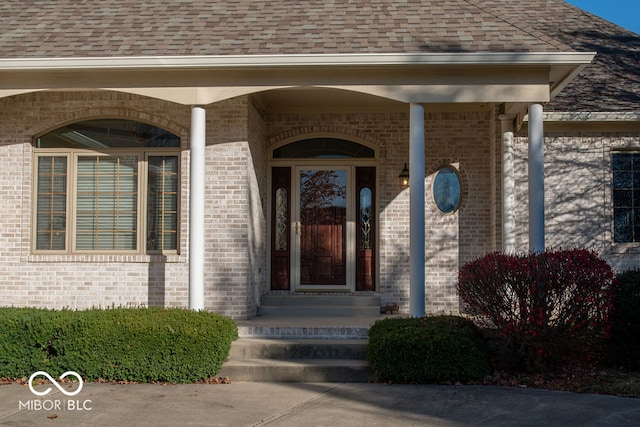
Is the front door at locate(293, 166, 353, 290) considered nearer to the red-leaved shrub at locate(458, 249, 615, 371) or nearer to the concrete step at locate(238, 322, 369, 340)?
the concrete step at locate(238, 322, 369, 340)

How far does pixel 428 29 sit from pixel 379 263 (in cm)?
366

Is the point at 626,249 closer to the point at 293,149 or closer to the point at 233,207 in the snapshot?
the point at 293,149

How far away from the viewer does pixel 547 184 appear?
11.1 m

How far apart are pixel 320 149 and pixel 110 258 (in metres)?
3.69

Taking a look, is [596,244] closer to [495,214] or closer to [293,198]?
[495,214]

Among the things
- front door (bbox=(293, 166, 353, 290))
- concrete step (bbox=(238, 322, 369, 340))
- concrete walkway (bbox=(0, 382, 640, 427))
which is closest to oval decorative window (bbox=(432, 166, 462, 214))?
front door (bbox=(293, 166, 353, 290))

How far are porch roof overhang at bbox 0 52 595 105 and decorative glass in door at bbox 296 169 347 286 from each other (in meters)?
2.79

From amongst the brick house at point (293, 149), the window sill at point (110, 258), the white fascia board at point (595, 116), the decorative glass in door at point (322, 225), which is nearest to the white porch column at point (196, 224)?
the brick house at point (293, 149)

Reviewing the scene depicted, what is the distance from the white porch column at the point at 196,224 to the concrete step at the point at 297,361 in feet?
2.80

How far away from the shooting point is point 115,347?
7711 mm

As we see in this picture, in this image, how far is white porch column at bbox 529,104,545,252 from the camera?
355 inches

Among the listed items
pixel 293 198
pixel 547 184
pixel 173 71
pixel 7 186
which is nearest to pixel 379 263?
pixel 293 198

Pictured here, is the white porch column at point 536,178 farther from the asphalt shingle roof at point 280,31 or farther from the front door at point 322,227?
the front door at point 322,227

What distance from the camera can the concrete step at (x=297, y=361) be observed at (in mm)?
7816
